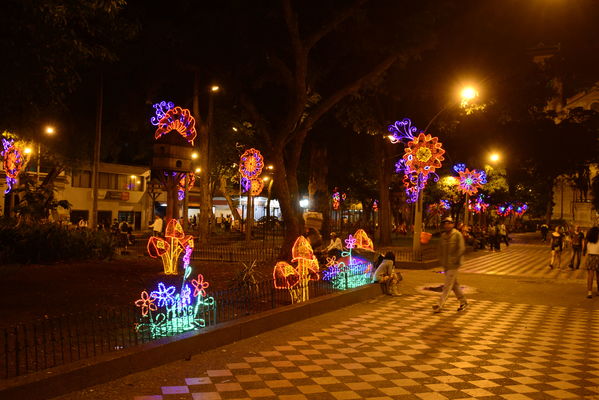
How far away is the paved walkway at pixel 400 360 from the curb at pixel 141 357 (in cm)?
13

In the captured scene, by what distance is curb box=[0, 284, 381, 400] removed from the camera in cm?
542

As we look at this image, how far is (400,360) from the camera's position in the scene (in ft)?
25.2

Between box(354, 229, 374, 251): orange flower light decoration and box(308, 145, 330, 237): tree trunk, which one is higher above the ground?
box(308, 145, 330, 237): tree trunk

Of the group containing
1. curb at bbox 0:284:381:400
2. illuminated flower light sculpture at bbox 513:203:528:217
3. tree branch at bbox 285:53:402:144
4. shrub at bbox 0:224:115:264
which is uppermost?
tree branch at bbox 285:53:402:144

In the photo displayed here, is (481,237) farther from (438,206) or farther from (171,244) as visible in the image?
(171,244)

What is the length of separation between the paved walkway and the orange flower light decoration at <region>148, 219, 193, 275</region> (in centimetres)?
434

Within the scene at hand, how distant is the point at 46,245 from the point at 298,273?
26.1 ft

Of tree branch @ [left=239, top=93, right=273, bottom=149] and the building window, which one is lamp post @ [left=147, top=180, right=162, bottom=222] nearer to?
the building window

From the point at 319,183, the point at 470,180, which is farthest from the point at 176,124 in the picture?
the point at 470,180

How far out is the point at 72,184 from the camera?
4372 cm

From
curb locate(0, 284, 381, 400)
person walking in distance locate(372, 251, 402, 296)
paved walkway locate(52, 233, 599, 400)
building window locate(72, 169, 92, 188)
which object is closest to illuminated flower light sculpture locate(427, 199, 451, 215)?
building window locate(72, 169, 92, 188)

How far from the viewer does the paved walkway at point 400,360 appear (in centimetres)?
624

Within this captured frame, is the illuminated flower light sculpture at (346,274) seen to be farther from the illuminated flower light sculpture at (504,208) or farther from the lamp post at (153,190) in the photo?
the illuminated flower light sculpture at (504,208)

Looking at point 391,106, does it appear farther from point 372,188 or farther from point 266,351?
point 266,351
